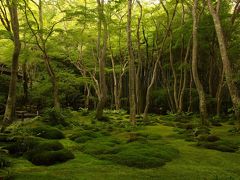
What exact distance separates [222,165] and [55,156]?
173 inches

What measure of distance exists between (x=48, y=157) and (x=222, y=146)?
18.7 ft

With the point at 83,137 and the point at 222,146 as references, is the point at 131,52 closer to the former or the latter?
the point at 83,137

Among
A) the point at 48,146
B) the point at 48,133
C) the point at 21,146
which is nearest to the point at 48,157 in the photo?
the point at 48,146

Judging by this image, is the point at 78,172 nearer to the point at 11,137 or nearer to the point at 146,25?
the point at 11,137

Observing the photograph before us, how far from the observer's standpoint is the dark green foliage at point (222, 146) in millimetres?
9933

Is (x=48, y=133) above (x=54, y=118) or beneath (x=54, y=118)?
beneath

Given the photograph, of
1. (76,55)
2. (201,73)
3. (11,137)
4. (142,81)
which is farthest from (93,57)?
(11,137)

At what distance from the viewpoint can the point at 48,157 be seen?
798 cm

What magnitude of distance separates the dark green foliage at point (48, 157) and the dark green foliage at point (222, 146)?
15.4 feet

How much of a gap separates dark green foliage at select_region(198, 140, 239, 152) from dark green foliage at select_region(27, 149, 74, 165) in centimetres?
471

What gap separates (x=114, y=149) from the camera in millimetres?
9273

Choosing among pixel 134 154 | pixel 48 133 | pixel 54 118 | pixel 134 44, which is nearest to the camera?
pixel 134 154

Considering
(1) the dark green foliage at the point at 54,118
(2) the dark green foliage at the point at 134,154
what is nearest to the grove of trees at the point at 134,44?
(1) the dark green foliage at the point at 54,118

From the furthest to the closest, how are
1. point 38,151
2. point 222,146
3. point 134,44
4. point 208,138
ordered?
1. point 134,44
2. point 208,138
3. point 222,146
4. point 38,151
